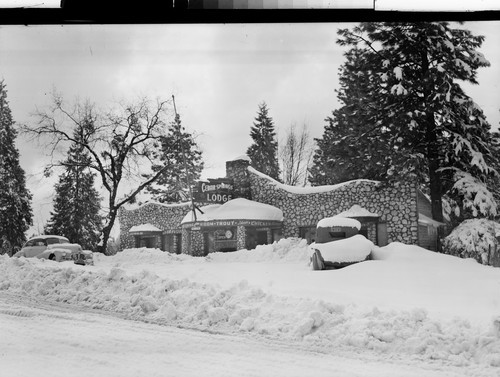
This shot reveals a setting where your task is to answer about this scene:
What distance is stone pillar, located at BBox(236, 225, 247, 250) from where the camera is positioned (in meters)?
1.94

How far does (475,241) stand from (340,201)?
0.54 m

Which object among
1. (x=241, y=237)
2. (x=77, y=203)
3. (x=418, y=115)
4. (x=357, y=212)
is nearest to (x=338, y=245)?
(x=357, y=212)

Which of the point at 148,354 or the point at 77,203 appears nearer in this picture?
the point at 148,354

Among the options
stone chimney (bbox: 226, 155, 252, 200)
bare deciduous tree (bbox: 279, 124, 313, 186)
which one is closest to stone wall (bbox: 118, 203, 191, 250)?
stone chimney (bbox: 226, 155, 252, 200)

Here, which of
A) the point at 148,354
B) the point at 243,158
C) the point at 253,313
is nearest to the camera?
the point at 148,354

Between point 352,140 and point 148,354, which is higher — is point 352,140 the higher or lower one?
the higher one

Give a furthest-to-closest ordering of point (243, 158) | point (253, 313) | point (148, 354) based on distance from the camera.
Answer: point (243, 158)
point (253, 313)
point (148, 354)

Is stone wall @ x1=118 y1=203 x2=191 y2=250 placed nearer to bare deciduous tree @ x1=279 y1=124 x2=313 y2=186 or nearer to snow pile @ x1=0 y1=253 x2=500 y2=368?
snow pile @ x1=0 y1=253 x2=500 y2=368

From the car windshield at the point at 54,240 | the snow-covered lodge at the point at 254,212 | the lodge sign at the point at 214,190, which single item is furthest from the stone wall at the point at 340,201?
the car windshield at the point at 54,240

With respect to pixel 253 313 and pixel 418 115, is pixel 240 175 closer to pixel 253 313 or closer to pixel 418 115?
pixel 253 313

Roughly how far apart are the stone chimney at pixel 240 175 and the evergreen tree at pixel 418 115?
11.0 inches

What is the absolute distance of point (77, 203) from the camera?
198 cm

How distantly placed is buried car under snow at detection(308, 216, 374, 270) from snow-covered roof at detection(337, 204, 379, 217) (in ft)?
0.07

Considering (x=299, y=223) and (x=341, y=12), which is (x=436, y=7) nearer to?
(x=341, y=12)
